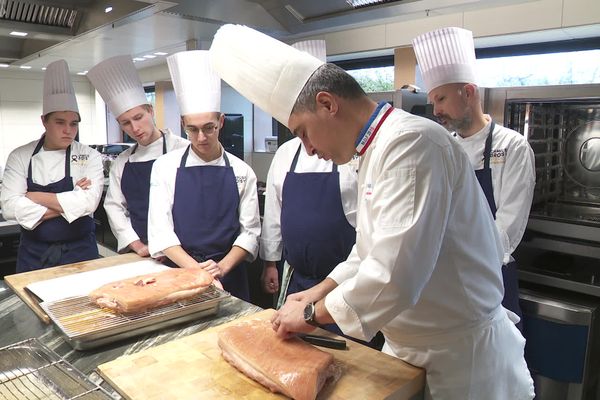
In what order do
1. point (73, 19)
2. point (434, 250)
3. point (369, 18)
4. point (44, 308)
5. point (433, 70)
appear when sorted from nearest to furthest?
point (434, 250)
point (44, 308)
point (369, 18)
point (73, 19)
point (433, 70)

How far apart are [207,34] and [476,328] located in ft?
12.3

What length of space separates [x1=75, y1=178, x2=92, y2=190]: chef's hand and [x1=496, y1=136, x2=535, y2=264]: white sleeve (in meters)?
1.93

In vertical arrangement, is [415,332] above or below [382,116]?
below

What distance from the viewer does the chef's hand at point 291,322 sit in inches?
46.2

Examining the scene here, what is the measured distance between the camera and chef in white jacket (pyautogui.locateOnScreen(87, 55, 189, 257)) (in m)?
2.34

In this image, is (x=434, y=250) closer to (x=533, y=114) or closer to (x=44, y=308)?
(x=44, y=308)

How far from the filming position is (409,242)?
3.26ft

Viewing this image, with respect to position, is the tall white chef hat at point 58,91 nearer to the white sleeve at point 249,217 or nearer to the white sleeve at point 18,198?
the white sleeve at point 18,198

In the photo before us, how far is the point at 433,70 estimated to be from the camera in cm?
225

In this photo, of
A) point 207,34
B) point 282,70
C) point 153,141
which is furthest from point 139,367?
point 207,34

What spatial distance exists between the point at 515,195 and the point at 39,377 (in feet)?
5.99

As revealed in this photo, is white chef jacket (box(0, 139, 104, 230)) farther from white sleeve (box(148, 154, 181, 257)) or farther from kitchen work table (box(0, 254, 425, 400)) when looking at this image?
kitchen work table (box(0, 254, 425, 400))

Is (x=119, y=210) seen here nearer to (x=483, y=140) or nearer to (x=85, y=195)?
(x=85, y=195)

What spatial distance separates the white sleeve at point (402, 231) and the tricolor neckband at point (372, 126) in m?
0.11
